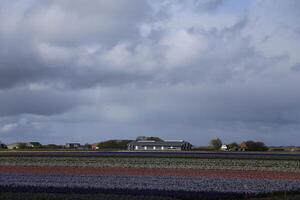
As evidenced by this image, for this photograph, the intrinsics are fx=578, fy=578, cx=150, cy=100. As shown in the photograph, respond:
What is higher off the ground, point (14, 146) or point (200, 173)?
point (14, 146)

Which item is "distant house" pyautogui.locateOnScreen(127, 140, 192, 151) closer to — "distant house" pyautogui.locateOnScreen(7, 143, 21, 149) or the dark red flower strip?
"distant house" pyautogui.locateOnScreen(7, 143, 21, 149)

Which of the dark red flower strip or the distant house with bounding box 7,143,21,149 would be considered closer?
the dark red flower strip

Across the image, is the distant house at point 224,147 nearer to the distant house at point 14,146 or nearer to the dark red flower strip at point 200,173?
the distant house at point 14,146

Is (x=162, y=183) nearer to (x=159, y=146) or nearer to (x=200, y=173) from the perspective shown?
(x=200, y=173)

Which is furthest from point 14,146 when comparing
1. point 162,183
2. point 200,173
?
point 162,183

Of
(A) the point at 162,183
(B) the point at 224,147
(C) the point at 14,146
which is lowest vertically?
(A) the point at 162,183

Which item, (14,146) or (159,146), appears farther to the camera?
(14,146)

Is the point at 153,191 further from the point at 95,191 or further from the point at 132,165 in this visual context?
the point at 132,165

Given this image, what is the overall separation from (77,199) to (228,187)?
34.1 ft

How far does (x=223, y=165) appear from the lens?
170 feet

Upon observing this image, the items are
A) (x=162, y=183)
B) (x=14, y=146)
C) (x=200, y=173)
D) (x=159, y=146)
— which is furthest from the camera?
(x=14, y=146)

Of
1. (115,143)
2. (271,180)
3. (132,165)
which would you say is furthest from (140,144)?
(271,180)

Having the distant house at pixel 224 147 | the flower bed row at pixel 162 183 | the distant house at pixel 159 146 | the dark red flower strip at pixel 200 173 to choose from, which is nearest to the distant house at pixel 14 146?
the distant house at pixel 159 146

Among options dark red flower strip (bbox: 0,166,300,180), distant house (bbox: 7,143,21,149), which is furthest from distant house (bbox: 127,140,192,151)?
dark red flower strip (bbox: 0,166,300,180)
